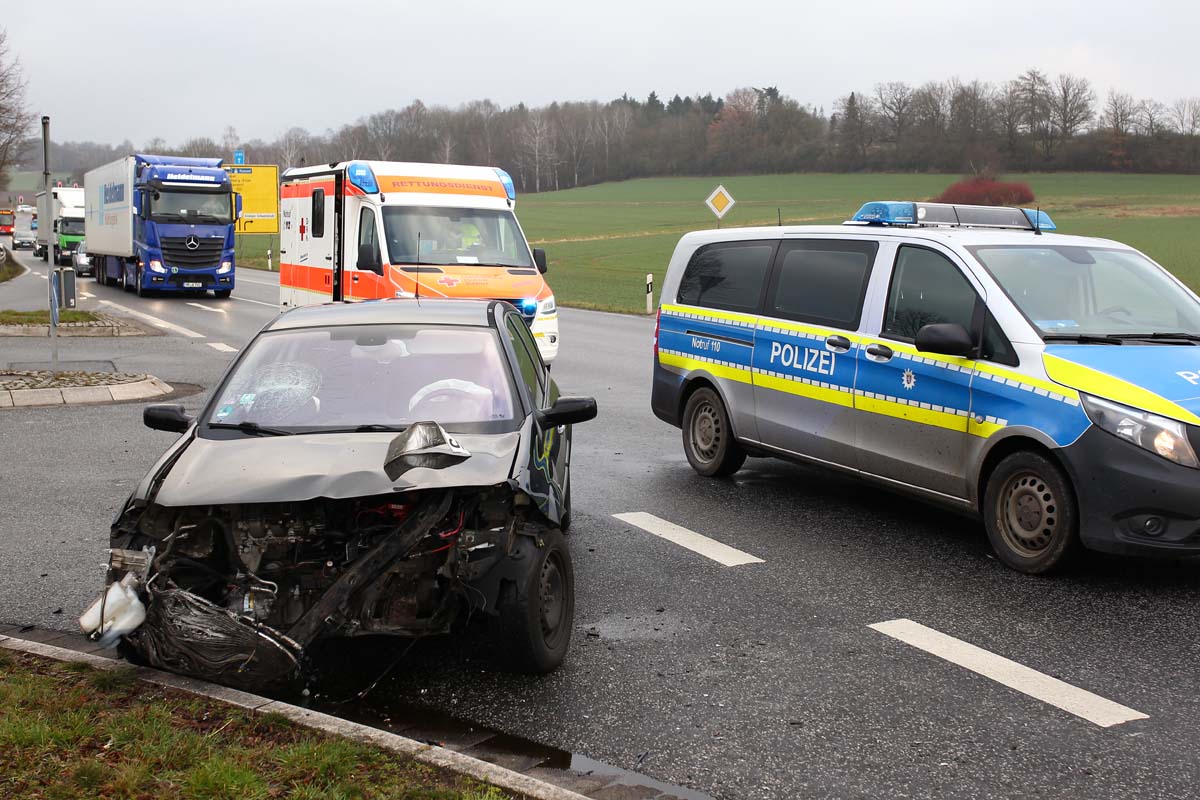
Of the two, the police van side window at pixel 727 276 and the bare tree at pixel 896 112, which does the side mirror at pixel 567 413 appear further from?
the bare tree at pixel 896 112

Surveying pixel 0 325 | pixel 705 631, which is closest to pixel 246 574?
pixel 705 631

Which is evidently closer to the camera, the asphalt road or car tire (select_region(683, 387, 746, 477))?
the asphalt road

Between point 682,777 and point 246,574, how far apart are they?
1.79 metres

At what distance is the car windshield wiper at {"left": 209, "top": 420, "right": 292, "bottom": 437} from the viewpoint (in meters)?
5.25

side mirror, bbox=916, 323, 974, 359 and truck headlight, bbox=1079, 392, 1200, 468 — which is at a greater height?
side mirror, bbox=916, 323, 974, 359

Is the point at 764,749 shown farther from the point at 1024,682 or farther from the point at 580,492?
the point at 580,492

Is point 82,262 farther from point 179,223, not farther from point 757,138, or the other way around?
point 757,138

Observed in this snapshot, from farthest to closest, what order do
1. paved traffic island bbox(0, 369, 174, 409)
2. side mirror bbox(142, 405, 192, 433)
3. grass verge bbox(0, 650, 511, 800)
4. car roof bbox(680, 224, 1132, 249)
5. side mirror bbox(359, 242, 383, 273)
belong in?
side mirror bbox(359, 242, 383, 273) < paved traffic island bbox(0, 369, 174, 409) < car roof bbox(680, 224, 1132, 249) < side mirror bbox(142, 405, 192, 433) < grass verge bbox(0, 650, 511, 800)

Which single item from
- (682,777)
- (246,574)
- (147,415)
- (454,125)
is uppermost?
(454,125)

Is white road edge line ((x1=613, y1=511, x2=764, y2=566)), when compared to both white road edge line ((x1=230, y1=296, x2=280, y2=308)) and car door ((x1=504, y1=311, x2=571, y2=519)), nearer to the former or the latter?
car door ((x1=504, y1=311, x2=571, y2=519))

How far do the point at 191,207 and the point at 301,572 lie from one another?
29.8 metres

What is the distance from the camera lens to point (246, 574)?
177 inches

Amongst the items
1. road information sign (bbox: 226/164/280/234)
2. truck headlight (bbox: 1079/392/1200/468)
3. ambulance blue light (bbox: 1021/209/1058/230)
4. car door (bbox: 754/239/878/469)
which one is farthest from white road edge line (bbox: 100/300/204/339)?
road information sign (bbox: 226/164/280/234)

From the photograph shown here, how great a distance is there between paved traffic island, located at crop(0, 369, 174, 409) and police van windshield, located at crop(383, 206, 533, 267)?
11.1 ft
